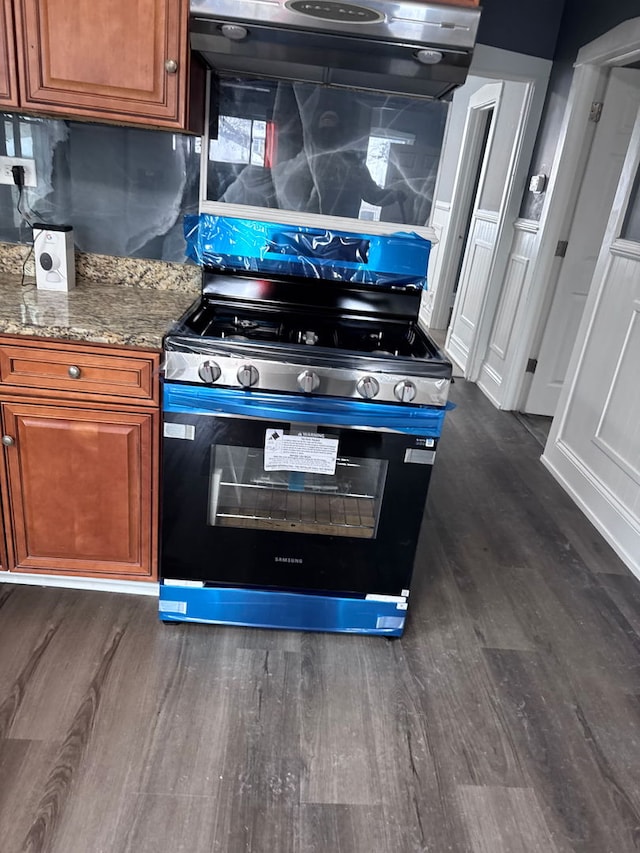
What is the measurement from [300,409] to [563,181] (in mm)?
2687

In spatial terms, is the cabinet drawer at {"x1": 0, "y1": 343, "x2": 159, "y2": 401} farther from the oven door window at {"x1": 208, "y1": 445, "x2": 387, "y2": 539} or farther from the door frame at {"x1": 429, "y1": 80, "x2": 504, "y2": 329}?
the door frame at {"x1": 429, "y1": 80, "x2": 504, "y2": 329}

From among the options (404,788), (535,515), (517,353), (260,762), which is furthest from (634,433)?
(260,762)

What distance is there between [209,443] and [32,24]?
1.24 metres

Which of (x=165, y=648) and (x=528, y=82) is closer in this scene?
(x=165, y=648)

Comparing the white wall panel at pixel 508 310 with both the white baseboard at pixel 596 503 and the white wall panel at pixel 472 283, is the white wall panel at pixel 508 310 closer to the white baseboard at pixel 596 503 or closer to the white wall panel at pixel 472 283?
the white wall panel at pixel 472 283

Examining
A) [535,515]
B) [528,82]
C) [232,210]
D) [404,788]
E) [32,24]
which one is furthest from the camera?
[528,82]

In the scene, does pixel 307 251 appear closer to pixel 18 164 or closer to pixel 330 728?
pixel 18 164

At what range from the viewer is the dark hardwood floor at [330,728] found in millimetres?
1356

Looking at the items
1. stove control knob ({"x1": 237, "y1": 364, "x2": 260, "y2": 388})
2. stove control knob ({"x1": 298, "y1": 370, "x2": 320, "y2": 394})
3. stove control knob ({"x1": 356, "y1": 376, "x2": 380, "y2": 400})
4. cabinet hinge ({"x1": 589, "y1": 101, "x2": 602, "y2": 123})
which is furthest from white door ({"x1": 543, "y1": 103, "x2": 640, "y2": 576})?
stove control knob ({"x1": 237, "y1": 364, "x2": 260, "y2": 388})

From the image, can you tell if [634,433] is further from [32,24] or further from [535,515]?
[32,24]

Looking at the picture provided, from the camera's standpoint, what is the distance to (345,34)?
1471 mm

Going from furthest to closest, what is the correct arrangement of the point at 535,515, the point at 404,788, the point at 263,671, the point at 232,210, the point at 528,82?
the point at 528,82
the point at 535,515
the point at 232,210
the point at 263,671
the point at 404,788

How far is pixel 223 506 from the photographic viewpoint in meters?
1.79

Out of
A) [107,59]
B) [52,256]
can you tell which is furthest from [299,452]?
[107,59]
